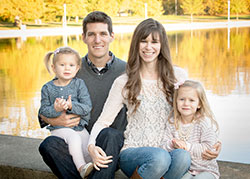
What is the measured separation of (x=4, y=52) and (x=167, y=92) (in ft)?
38.4

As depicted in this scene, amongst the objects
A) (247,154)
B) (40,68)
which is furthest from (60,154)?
(40,68)

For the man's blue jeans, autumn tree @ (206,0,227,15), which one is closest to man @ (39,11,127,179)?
the man's blue jeans

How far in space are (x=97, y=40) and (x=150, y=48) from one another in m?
0.56

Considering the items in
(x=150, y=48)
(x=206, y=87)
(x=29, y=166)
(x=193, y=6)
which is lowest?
(x=29, y=166)

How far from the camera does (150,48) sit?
2.15m

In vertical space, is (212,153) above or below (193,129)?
below

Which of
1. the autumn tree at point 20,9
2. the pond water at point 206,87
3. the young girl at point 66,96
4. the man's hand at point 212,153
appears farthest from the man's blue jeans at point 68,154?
the autumn tree at point 20,9

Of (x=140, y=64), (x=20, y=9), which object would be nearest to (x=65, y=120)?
(x=140, y=64)

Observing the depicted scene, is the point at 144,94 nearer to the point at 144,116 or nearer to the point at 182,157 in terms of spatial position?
the point at 144,116

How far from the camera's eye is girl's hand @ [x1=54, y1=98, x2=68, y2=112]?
7.38ft

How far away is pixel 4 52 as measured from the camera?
13.0 meters

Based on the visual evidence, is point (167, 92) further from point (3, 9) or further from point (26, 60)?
point (3, 9)

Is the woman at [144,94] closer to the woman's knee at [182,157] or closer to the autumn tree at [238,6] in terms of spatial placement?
the woman's knee at [182,157]

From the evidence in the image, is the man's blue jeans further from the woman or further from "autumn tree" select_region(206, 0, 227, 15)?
"autumn tree" select_region(206, 0, 227, 15)
